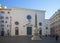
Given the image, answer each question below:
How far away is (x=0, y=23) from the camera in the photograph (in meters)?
52.1

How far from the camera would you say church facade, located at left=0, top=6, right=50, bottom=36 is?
49.0 meters

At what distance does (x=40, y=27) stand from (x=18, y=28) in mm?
7022

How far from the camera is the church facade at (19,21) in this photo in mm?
49000

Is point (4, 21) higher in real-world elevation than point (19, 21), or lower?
higher

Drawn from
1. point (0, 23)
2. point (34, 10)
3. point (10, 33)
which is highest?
point (34, 10)

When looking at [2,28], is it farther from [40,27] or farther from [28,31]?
[40,27]

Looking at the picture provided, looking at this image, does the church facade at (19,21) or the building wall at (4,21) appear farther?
the building wall at (4,21)

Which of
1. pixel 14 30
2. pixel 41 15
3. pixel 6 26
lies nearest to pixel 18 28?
pixel 14 30

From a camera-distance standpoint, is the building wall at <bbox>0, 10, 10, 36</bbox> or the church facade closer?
the church facade

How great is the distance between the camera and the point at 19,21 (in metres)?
49.6

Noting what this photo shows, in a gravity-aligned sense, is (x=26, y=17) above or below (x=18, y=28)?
above

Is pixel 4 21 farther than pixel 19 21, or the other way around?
pixel 4 21

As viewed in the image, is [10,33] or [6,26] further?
[6,26]

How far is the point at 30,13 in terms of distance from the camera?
50938 mm
